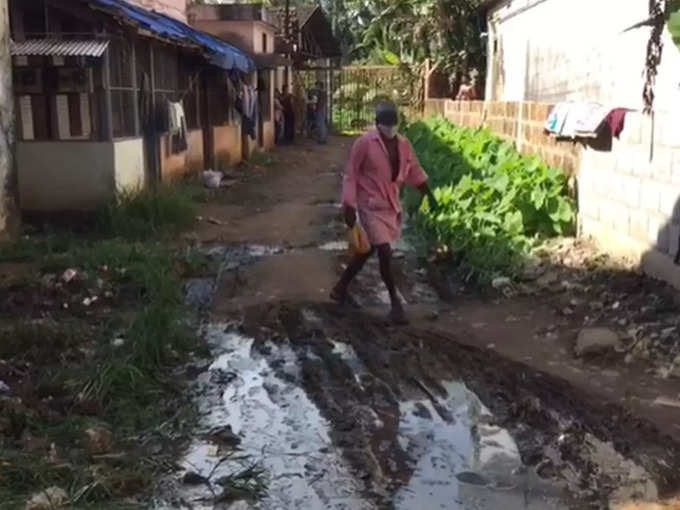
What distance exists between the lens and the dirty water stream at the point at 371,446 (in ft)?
12.8

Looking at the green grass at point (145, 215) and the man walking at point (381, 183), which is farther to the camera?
the green grass at point (145, 215)

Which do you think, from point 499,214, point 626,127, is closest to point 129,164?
point 499,214

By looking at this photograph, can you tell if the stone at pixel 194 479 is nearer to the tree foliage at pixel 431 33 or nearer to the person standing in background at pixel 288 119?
the tree foliage at pixel 431 33

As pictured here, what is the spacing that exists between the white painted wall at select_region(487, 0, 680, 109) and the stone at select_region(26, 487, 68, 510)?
5281mm

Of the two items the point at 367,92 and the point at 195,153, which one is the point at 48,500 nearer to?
the point at 195,153

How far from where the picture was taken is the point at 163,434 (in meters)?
4.56

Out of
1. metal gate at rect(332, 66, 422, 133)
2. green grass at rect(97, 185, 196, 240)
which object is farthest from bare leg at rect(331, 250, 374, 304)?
metal gate at rect(332, 66, 422, 133)

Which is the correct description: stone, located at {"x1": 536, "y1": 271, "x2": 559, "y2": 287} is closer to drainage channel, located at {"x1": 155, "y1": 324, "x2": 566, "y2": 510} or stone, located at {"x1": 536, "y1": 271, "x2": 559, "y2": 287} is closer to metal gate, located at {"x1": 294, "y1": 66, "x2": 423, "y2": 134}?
drainage channel, located at {"x1": 155, "y1": 324, "x2": 566, "y2": 510}

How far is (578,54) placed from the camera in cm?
1143

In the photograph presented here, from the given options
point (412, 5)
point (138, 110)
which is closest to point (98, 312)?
point (138, 110)

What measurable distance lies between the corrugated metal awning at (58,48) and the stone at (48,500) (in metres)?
6.83

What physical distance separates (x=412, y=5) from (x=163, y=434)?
2219cm

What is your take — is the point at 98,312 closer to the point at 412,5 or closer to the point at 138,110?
the point at 138,110

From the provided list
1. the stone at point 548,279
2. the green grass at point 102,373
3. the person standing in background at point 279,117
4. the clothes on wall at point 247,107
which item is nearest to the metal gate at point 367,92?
the person standing in background at point 279,117
